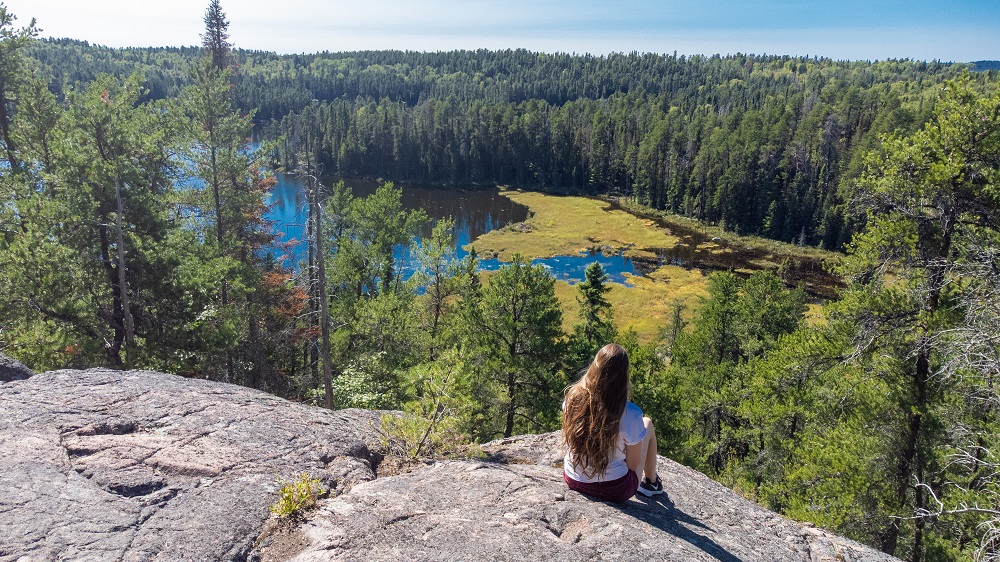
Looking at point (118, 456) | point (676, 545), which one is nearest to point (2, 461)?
point (118, 456)

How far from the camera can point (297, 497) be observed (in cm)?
576

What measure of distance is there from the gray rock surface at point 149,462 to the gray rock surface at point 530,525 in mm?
880

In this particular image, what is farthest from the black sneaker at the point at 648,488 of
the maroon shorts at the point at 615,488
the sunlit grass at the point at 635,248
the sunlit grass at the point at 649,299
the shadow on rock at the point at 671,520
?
the sunlit grass at the point at 635,248

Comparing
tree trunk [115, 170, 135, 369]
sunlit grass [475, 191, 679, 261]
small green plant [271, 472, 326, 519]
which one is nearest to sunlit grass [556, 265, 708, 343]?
sunlit grass [475, 191, 679, 261]

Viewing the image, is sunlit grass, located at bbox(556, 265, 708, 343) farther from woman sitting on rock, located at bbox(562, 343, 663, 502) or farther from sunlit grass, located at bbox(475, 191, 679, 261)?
woman sitting on rock, located at bbox(562, 343, 663, 502)

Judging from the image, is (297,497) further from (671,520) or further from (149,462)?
(671,520)

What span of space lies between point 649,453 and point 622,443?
2.94 ft

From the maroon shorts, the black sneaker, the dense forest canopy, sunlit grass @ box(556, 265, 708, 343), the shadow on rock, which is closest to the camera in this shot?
the shadow on rock

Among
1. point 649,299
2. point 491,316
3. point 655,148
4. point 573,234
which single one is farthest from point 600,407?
point 655,148

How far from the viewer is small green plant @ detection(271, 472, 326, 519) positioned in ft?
18.4

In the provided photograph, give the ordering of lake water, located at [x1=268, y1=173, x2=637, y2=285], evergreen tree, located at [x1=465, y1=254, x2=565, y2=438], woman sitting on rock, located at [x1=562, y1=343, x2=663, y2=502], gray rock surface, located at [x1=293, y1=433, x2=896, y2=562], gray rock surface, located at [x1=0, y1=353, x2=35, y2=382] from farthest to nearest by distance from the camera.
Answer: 1. lake water, located at [x1=268, y1=173, x2=637, y2=285]
2. evergreen tree, located at [x1=465, y1=254, x2=565, y2=438]
3. gray rock surface, located at [x1=0, y1=353, x2=35, y2=382]
4. woman sitting on rock, located at [x1=562, y1=343, x2=663, y2=502]
5. gray rock surface, located at [x1=293, y1=433, x2=896, y2=562]

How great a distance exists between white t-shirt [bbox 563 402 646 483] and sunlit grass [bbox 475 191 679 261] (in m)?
60.8

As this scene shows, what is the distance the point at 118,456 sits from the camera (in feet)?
21.2

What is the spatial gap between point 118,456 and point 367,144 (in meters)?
125
